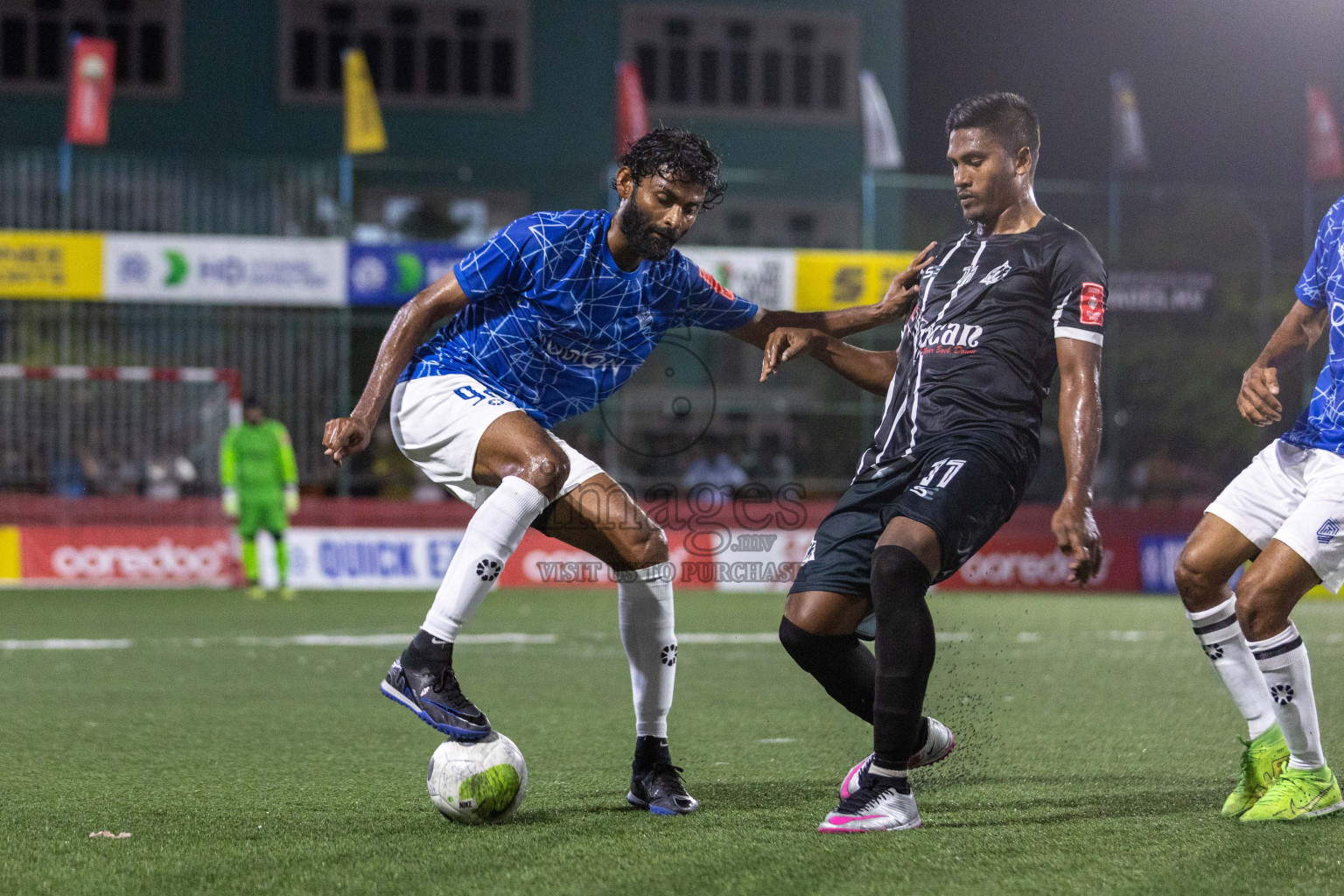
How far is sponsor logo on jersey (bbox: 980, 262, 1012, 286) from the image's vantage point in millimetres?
4348

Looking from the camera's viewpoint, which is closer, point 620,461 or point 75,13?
point 620,461

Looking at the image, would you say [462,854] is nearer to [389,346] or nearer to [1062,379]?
[389,346]

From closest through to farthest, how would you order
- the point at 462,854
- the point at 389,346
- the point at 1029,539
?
1. the point at 462,854
2. the point at 389,346
3. the point at 1029,539

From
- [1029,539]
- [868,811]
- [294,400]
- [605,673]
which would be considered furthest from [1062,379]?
[294,400]

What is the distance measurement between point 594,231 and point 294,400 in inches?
519

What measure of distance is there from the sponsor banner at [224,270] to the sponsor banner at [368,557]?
286 cm

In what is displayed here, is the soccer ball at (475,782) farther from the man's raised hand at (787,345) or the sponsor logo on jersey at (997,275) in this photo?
the sponsor logo on jersey at (997,275)

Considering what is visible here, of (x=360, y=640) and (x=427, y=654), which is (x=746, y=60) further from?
(x=427, y=654)

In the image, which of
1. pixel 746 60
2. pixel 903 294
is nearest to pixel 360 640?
pixel 903 294

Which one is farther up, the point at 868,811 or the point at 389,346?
the point at 389,346

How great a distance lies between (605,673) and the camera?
8.72 metres

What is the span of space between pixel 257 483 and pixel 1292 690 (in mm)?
11951

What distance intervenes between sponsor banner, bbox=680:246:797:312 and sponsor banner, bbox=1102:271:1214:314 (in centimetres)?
411

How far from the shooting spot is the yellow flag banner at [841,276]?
17625 millimetres
